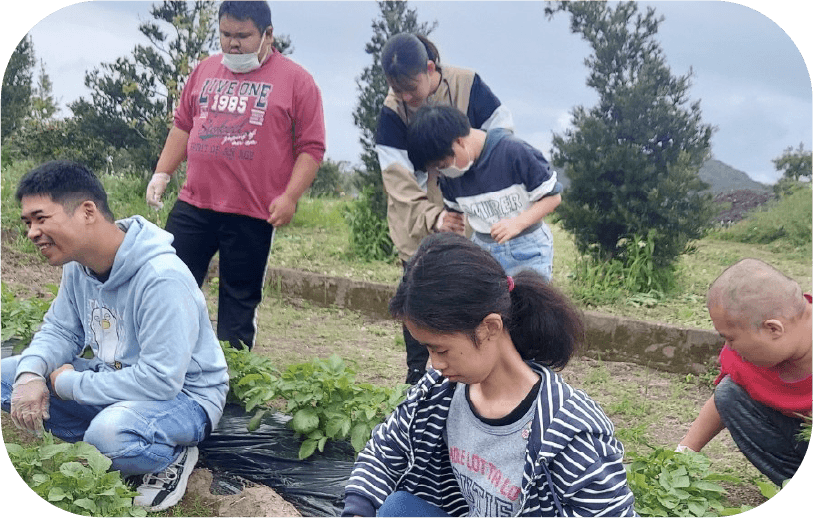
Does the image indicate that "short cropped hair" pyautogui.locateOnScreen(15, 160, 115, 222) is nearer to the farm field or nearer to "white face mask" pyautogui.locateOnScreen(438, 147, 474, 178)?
the farm field

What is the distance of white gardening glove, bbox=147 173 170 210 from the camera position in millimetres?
3039

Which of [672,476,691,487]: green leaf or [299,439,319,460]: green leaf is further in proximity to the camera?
[299,439,319,460]: green leaf

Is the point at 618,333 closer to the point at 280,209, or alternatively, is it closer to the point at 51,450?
the point at 280,209

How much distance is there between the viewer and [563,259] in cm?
382

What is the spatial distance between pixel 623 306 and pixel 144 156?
82.1 inches

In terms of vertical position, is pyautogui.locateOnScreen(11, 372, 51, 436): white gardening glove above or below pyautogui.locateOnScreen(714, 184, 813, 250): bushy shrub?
below

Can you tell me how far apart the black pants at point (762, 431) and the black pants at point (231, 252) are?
1657 mm

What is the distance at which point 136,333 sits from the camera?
2311 mm

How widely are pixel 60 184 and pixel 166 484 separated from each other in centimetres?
88

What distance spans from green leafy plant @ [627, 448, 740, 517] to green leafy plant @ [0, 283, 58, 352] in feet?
7.94

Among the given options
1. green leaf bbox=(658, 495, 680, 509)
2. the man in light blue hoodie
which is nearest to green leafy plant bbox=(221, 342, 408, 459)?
the man in light blue hoodie

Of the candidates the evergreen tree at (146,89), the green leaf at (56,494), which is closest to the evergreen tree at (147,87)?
the evergreen tree at (146,89)

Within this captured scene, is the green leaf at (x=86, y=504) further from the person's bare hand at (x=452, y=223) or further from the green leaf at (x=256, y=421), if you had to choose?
the person's bare hand at (x=452, y=223)

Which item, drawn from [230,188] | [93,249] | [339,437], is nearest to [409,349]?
[339,437]
